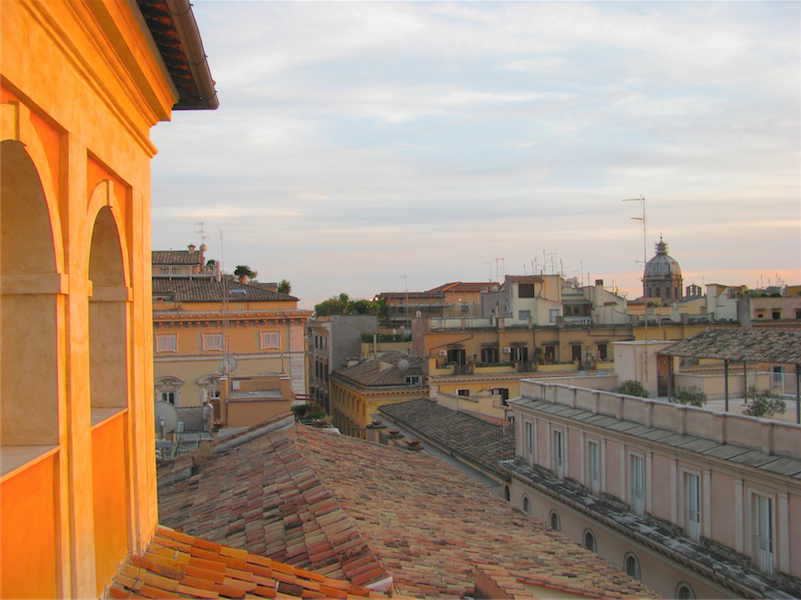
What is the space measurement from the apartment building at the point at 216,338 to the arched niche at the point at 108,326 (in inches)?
1304

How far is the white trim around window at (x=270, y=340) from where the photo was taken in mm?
40469

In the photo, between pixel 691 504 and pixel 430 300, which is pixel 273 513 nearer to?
pixel 691 504

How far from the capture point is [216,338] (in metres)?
39.8

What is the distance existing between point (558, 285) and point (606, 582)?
44460 millimetres

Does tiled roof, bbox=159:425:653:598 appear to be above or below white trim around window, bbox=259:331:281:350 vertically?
below

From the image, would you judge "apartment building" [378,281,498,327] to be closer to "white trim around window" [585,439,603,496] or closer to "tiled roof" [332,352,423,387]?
"tiled roof" [332,352,423,387]

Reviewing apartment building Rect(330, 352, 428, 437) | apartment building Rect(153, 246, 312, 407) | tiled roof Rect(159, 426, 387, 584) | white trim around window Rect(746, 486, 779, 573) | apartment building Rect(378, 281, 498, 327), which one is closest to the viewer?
tiled roof Rect(159, 426, 387, 584)

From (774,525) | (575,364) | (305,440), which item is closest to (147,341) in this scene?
(305,440)

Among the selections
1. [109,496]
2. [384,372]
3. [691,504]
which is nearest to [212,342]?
[384,372]

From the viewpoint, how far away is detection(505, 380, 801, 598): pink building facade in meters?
12.5

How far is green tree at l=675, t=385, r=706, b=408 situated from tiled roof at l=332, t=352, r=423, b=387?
78.3ft

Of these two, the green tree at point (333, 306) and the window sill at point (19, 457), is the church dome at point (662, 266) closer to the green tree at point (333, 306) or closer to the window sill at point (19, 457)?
the green tree at point (333, 306)

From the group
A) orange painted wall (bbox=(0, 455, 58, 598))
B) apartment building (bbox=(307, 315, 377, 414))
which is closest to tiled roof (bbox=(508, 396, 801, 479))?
orange painted wall (bbox=(0, 455, 58, 598))

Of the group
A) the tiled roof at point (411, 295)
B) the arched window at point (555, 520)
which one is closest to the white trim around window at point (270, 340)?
the arched window at point (555, 520)
